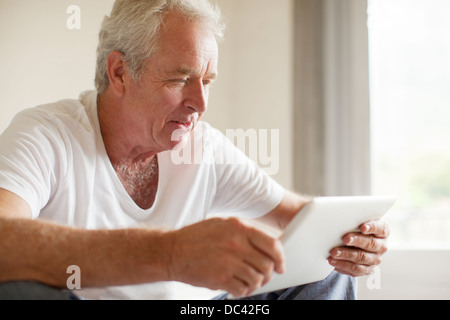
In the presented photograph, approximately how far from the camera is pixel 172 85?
4.21ft

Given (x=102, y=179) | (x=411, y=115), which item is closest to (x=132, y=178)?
(x=102, y=179)

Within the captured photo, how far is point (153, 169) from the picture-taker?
1.43 meters

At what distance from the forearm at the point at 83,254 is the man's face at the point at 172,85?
0.54 metres

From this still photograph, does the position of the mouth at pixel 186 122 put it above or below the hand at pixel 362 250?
above

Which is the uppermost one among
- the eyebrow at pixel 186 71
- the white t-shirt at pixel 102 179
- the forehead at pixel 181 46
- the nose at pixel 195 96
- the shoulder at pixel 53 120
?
the forehead at pixel 181 46

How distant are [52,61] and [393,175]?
1.77 meters

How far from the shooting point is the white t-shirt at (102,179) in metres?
1.06

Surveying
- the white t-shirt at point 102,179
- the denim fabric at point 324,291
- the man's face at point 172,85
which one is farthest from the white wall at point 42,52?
the denim fabric at point 324,291

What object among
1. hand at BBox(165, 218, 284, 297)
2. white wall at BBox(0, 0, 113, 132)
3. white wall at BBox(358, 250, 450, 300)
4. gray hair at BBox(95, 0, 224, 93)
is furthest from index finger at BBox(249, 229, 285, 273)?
white wall at BBox(358, 250, 450, 300)

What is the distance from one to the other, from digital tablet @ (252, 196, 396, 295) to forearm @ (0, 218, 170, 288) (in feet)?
0.83

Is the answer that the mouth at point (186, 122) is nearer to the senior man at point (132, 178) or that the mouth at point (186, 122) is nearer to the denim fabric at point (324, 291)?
the senior man at point (132, 178)

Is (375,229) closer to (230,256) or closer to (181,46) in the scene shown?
(230,256)
